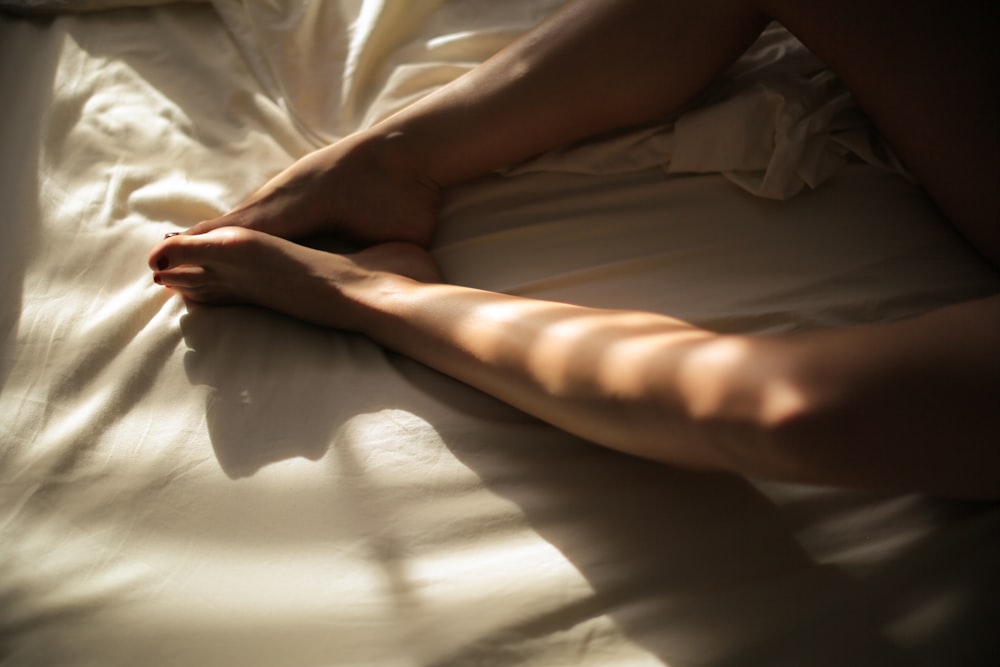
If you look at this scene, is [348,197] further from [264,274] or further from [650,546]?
[650,546]

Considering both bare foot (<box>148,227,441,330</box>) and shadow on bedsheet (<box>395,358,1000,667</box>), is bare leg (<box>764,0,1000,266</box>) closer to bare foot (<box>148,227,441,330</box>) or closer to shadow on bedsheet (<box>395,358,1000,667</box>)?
shadow on bedsheet (<box>395,358,1000,667</box>)

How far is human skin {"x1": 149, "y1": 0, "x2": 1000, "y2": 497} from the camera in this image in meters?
0.59

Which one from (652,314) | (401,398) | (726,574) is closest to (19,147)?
(401,398)

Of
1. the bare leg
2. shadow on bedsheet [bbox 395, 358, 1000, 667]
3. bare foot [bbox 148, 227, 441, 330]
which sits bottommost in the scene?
shadow on bedsheet [bbox 395, 358, 1000, 667]

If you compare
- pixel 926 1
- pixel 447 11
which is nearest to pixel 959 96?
pixel 926 1

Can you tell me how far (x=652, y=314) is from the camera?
2.40 feet

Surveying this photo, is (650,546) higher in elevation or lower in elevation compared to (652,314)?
lower

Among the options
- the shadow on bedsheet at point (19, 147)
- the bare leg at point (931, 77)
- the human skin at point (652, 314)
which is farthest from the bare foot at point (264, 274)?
the bare leg at point (931, 77)

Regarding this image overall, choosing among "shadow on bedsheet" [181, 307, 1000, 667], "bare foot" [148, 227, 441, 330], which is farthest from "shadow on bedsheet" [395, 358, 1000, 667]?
"bare foot" [148, 227, 441, 330]

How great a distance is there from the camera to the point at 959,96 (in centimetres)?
72

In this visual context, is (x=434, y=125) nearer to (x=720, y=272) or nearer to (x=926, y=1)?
(x=720, y=272)

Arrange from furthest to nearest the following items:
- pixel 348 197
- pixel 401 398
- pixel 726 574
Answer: pixel 348 197, pixel 401 398, pixel 726 574

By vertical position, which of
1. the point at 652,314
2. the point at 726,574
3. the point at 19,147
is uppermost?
the point at 19,147

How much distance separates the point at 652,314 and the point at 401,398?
248 mm
